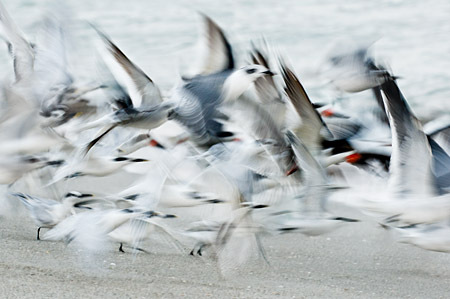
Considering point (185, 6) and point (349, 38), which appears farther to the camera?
point (185, 6)

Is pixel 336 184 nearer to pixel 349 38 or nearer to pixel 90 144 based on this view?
pixel 90 144

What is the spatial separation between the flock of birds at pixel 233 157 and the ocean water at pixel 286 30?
3119mm

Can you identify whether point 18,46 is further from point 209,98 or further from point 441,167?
point 441,167

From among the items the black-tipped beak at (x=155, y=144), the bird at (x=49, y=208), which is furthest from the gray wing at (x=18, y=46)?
the black-tipped beak at (x=155, y=144)

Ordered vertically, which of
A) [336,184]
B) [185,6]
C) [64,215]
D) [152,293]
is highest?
[336,184]

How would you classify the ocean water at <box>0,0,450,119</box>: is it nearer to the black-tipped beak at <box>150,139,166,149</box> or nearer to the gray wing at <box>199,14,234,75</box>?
the gray wing at <box>199,14,234,75</box>

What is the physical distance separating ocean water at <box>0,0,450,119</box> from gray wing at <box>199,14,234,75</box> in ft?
10.2

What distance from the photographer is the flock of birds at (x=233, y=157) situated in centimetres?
219

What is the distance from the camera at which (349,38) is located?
7.49 m

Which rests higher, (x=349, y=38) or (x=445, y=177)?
(x=445, y=177)

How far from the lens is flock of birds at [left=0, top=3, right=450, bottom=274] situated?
2191 millimetres

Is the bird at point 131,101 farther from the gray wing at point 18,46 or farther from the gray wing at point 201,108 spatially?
Answer: the gray wing at point 18,46

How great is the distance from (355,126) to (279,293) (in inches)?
28.0

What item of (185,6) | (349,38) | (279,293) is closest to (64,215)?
(279,293)
